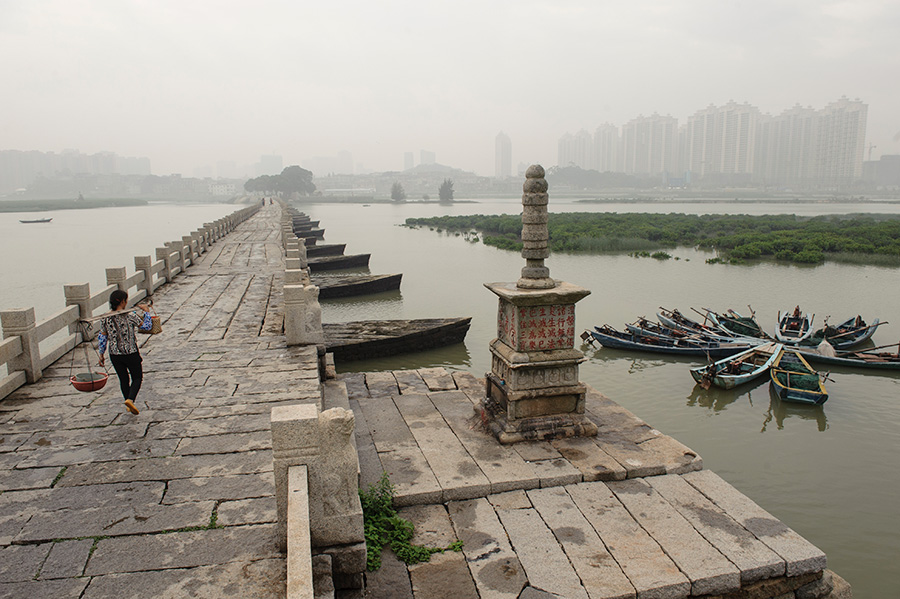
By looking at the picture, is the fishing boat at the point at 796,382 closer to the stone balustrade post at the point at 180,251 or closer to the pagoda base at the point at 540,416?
the pagoda base at the point at 540,416

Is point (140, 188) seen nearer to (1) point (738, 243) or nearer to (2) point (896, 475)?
(1) point (738, 243)

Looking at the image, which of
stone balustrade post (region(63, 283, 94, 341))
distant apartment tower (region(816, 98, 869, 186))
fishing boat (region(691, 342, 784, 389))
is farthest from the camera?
distant apartment tower (region(816, 98, 869, 186))

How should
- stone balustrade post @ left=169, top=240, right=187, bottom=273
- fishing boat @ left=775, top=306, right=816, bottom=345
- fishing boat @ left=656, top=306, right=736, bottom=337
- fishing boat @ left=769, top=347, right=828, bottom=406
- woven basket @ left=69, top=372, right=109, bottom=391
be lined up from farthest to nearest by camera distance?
stone balustrade post @ left=169, top=240, right=187, bottom=273, fishing boat @ left=656, top=306, right=736, bottom=337, fishing boat @ left=775, top=306, right=816, bottom=345, fishing boat @ left=769, top=347, right=828, bottom=406, woven basket @ left=69, top=372, right=109, bottom=391

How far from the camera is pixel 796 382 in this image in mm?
10984

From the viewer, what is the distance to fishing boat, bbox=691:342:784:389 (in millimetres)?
11250

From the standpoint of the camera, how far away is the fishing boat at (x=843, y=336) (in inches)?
555

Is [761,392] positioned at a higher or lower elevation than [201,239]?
lower

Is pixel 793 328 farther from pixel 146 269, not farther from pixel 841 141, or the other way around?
pixel 841 141

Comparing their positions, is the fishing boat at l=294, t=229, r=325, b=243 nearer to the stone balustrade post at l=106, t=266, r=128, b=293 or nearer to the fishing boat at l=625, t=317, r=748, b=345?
the fishing boat at l=625, t=317, r=748, b=345

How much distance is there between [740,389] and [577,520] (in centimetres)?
791

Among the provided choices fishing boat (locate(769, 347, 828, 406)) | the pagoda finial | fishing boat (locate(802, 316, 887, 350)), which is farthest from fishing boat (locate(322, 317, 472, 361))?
fishing boat (locate(802, 316, 887, 350))

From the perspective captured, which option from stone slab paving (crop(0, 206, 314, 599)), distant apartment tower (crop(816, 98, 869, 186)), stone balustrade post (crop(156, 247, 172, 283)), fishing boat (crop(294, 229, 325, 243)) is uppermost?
distant apartment tower (crop(816, 98, 869, 186))

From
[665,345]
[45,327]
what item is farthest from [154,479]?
[665,345]

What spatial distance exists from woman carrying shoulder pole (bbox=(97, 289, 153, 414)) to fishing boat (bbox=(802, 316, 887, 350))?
13.9 meters
